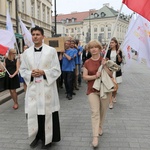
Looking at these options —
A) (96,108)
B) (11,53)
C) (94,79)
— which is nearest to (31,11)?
(11,53)

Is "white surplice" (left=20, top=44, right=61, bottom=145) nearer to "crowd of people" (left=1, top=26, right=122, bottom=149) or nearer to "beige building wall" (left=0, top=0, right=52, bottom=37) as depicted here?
"crowd of people" (left=1, top=26, right=122, bottom=149)

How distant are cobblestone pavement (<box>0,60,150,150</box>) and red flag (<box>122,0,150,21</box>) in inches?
80.3

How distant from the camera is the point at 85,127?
5.11 metres

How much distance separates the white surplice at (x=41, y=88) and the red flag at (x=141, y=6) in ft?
4.57

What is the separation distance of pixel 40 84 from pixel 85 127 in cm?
167

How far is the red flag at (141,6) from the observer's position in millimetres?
3919

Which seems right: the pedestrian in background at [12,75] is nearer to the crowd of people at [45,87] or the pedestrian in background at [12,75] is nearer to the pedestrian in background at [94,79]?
the crowd of people at [45,87]

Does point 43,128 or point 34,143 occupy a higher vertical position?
point 43,128

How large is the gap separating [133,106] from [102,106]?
2.82 meters

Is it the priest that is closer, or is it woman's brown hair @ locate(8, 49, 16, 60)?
the priest

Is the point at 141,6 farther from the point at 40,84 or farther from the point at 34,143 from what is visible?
the point at 34,143

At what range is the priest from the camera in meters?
3.88

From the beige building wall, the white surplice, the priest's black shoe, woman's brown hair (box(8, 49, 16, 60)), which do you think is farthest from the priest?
the beige building wall

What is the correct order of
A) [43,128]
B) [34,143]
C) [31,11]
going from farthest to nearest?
1. [31,11]
2. [34,143]
3. [43,128]
